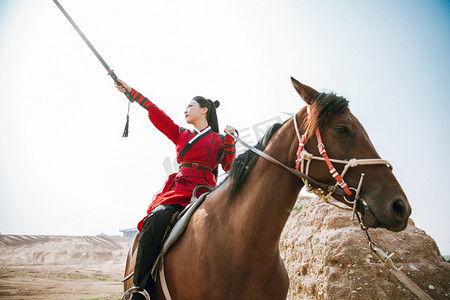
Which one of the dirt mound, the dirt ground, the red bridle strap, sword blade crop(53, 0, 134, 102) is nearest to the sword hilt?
sword blade crop(53, 0, 134, 102)

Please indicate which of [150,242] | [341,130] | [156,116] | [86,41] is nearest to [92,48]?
[86,41]

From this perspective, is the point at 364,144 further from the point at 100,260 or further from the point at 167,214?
the point at 100,260

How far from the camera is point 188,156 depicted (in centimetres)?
329

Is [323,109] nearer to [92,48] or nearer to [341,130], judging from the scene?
[341,130]

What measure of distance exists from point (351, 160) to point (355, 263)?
2.66 meters

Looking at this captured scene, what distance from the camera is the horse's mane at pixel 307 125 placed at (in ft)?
6.93

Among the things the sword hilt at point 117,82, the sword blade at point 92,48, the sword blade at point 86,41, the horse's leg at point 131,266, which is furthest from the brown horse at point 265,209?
the sword blade at point 86,41

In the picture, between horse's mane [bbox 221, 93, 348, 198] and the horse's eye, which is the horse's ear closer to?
horse's mane [bbox 221, 93, 348, 198]

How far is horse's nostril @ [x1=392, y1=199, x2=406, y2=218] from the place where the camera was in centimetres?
173

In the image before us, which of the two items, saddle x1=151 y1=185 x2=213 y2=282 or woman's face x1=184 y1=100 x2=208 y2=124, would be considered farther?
woman's face x1=184 y1=100 x2=208 y2=124

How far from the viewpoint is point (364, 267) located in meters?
3.71

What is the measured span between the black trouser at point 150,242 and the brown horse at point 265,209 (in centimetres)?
25

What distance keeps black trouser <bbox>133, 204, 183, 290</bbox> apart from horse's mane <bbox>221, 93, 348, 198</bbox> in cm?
87

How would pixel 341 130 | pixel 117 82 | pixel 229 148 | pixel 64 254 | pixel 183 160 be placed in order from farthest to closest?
pixel 64 254
pixel 117 82
pixel 183 160
pixel 229 148
pixel 341 130
